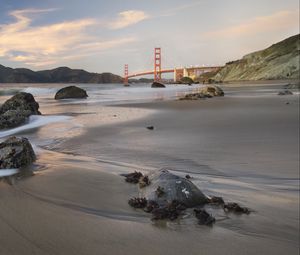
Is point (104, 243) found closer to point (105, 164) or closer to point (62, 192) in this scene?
point (62, 192)

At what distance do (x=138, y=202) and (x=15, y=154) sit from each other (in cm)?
218

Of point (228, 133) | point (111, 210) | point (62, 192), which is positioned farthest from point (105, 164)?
point (228, 133)

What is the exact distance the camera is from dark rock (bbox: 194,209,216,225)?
306cm

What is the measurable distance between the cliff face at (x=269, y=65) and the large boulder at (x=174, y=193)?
273 feet

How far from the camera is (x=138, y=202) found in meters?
3.45

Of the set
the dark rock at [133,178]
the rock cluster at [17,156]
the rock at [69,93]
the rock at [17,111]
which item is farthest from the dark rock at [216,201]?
the rock at [69,93]

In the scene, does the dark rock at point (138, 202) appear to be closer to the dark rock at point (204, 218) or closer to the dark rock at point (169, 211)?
the dark rock at point (169, 211)

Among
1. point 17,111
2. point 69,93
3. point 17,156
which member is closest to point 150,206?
point 17,156

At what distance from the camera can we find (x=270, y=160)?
5.64m

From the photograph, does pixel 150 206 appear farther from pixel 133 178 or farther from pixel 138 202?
pixel 133 178

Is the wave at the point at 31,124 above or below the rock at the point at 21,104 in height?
below

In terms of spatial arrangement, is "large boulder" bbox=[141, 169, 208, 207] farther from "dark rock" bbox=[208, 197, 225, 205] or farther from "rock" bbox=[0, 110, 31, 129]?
"rock" bbox=[0, 110, 31, 129]

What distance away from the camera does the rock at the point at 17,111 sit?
10.0 metres

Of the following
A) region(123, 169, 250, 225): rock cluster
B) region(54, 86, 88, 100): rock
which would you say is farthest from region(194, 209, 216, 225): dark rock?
region(54, 86, 88, 100): rock
